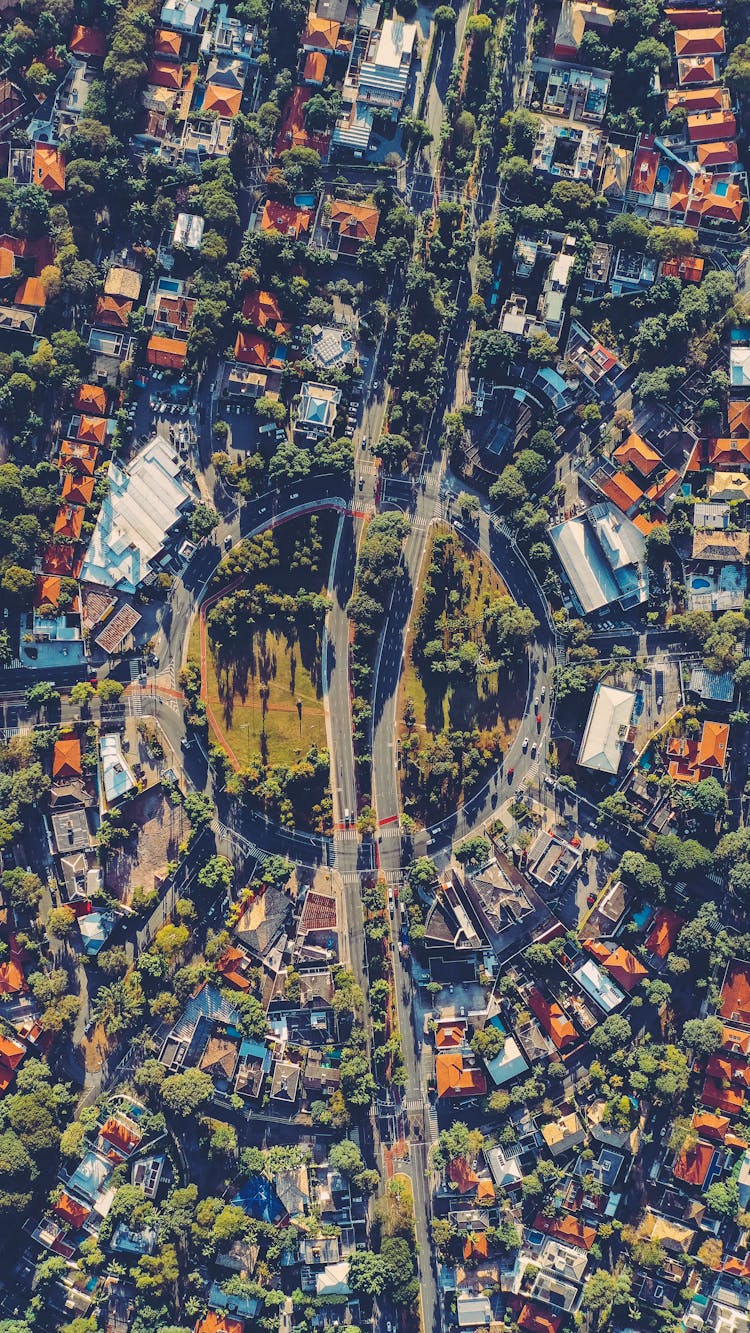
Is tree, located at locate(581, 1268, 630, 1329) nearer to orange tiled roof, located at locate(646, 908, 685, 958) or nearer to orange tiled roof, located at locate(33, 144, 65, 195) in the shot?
orange tiled roof, located at locate(646, 908, 685, 958)

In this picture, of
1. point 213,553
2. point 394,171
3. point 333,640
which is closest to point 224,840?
point 333,640

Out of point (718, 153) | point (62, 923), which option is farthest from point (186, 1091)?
point (718, 153)

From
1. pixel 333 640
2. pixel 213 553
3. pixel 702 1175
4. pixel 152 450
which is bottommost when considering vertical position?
pixel 702 1175

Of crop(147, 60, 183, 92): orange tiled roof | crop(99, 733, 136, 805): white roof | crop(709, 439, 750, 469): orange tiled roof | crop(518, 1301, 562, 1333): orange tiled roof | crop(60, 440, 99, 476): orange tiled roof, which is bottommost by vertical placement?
crop(518, 1301, 562, 1333): orange tiled roof

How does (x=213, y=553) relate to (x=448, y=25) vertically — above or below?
below

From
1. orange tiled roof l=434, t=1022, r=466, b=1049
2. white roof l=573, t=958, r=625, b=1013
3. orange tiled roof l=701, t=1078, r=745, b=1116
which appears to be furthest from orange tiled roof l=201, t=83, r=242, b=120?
orange tiled roof l=701, t=1078, r=745, b=1116

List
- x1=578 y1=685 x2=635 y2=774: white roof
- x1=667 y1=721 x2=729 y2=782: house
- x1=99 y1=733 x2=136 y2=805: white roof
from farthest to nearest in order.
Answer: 1. x1=99 y1=733 x2=136 y2=805: white roof
2. x1=578 y1=685 x2=635 y2=774: white roof
3. x1=667 y1=721 x2=729 y2=782: house

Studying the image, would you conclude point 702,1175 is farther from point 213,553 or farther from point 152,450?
point 152,450
